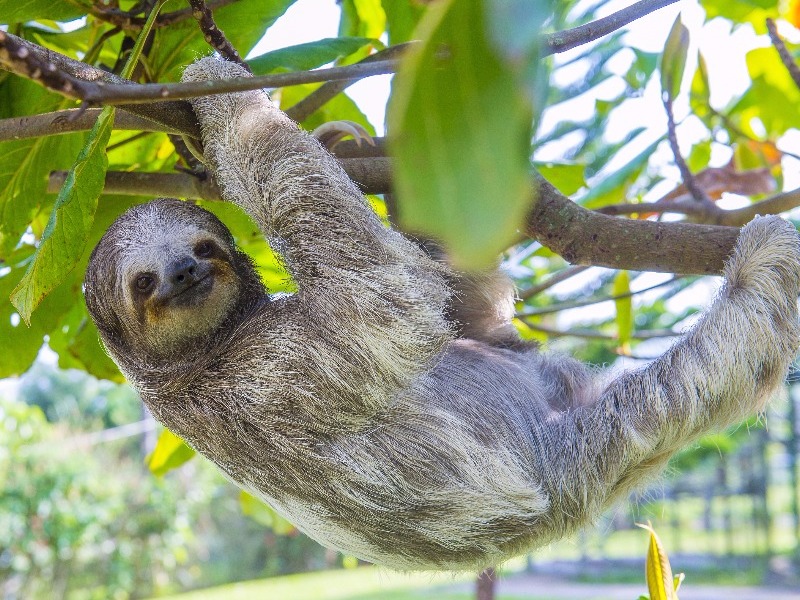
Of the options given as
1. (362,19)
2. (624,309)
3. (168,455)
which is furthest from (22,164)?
(624,309)

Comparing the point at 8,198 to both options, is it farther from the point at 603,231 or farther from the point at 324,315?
the point at 603,231

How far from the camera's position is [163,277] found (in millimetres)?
3439

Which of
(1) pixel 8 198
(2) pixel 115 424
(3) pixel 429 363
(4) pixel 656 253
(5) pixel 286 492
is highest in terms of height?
(2) pixel 115 424

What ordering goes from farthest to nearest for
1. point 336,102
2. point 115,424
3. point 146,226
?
point 115,424 < point 336,102 < point 146,226

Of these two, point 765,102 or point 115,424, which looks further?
point 115,424

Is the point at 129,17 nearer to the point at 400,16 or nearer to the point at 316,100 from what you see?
the point at 316,100

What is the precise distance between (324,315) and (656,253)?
1403 millimetres

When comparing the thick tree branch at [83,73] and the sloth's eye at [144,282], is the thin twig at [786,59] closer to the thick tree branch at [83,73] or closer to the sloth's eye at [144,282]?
the thick tree branch at [83,73]

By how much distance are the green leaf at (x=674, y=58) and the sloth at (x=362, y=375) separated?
1087 millimetres

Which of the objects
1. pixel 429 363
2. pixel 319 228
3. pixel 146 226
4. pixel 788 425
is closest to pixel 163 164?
pixel 146 226

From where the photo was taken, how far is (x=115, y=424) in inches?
1845

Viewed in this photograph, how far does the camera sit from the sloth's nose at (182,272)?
3387mm

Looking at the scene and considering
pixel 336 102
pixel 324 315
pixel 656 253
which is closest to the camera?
pixel 656 253

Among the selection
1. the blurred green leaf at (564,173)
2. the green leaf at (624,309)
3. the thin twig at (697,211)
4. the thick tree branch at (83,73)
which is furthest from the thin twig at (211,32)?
the green leaf at (624,309)
